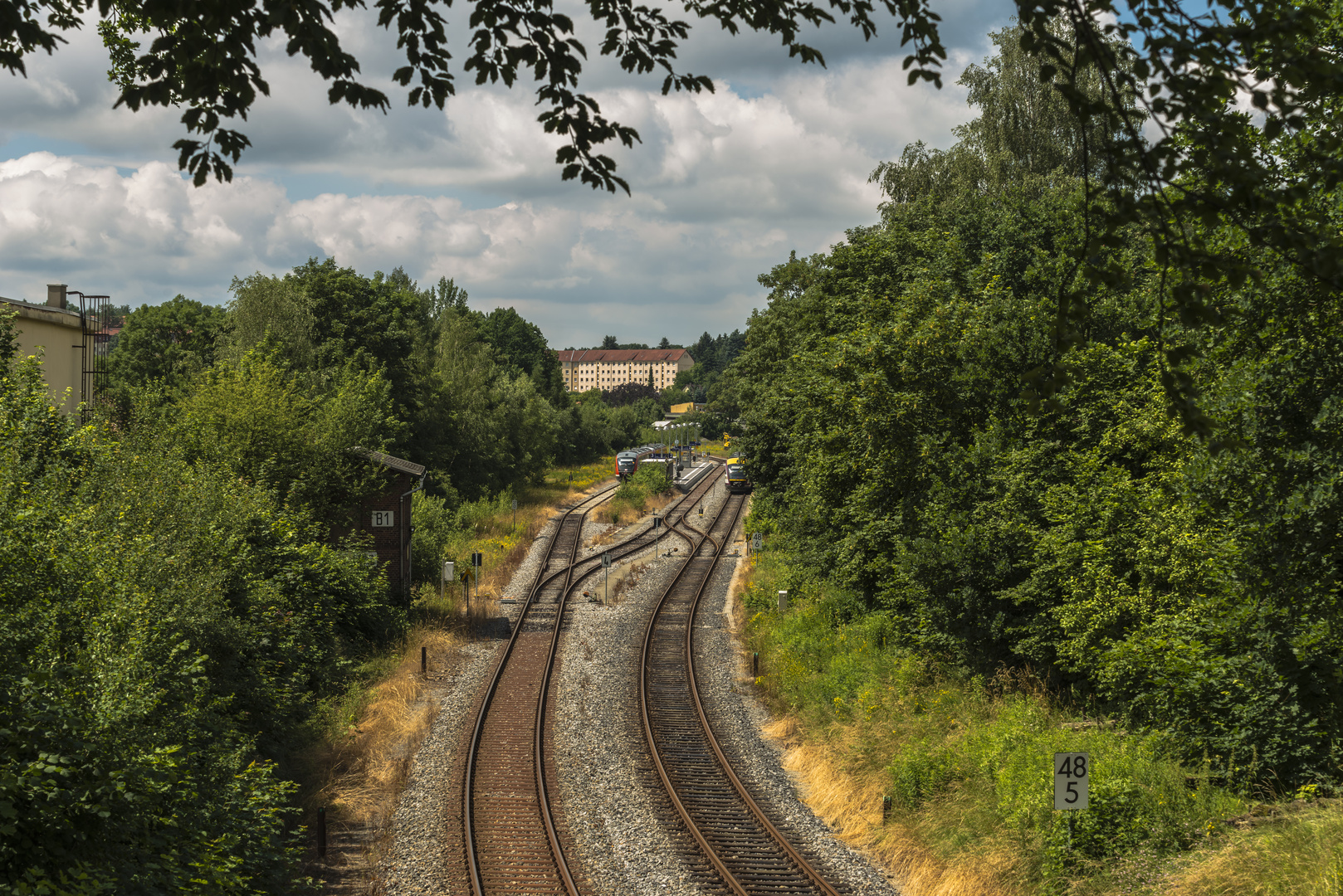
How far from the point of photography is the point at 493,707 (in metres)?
20.1

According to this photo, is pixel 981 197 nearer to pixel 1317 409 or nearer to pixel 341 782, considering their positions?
pixel 1317 409

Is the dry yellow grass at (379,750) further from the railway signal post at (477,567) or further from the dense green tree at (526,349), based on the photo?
the dense green tree at (526,349)

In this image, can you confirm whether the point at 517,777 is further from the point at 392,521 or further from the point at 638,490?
the point at 638,490

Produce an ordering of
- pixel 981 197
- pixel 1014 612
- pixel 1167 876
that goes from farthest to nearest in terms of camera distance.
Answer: pixel 981 197
pixel 1014 612
pixel 1167 876

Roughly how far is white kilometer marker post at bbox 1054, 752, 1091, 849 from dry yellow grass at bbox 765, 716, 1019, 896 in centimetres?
149

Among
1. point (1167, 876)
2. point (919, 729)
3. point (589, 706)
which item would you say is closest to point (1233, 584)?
point (1167, 876)

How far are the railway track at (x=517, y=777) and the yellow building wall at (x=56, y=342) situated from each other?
41.0 feet

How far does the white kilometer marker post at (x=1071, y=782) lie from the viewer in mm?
10109

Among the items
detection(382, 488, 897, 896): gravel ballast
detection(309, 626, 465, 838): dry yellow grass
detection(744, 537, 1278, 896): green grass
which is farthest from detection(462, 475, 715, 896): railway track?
detection(744, 537, 1278, 896): green grass

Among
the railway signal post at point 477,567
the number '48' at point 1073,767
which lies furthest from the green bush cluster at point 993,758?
the railway signal post at point 477,567

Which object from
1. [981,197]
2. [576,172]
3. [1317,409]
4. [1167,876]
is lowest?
[1167,876]

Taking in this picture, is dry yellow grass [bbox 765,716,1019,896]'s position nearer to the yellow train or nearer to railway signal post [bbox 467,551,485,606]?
railway signal post [bbox 467,551,485,606]

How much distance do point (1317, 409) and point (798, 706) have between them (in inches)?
475

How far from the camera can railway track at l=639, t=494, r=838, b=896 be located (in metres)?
12.4
